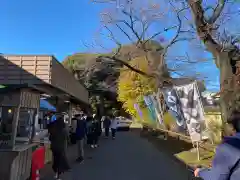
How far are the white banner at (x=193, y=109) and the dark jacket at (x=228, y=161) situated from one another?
23.9 ft

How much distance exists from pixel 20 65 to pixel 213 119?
836 cm

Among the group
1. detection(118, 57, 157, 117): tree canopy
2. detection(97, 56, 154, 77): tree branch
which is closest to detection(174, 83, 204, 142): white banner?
detection(97, 56, 154, 77): tree branch

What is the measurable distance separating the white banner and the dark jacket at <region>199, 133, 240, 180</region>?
7291 millimetres

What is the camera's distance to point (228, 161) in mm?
2545

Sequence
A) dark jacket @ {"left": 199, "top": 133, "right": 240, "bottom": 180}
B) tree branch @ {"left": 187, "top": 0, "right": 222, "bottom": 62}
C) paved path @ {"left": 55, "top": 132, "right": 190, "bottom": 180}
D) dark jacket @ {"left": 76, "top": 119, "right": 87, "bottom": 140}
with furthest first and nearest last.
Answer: dark jacket @ {"left": 76, "top": 119, "right": 87, "bottom": 140}, tree branch @ {"left": 187, "top": 0, "right": 222, "bottom": 62}, paved path @ {"left": 55, "top": 132, "right": 190, "bottom": 180}, dark jacket @ {"left": 199, "top": 133, "right": 240, "bottom": 180}

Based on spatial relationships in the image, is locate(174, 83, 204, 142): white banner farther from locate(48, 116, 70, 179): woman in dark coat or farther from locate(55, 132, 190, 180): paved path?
locate(48, 116, 70, 179): woman in dark coat

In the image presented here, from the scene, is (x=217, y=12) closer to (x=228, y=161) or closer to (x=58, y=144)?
(x=58, y=144)

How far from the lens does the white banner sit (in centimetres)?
988

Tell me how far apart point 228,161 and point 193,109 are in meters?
7.66

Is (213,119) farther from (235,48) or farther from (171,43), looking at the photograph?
(171,43)

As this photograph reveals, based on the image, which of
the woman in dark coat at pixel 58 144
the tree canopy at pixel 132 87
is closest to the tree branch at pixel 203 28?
the woman in dark coat at pixel 58 144

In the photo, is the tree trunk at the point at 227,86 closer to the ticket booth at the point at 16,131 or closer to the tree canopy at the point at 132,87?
the ticket booth at the point at 16,131

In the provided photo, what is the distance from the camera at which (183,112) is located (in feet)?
34.7

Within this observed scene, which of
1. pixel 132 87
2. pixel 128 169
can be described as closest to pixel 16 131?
pixel 128 169
